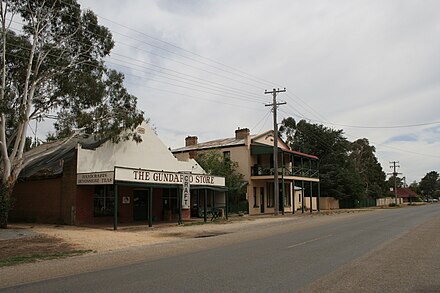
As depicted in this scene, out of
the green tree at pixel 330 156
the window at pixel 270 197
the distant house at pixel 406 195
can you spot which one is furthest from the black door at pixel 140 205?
the distant house at pixel 406 195

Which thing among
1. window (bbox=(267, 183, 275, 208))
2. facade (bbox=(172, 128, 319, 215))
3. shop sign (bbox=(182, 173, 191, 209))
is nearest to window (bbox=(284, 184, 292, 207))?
facade (bbox=(172, 128, 319, 215))

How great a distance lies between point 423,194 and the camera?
478 ft

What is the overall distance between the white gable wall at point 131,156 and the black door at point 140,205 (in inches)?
68.3

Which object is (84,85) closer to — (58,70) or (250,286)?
(58,70)

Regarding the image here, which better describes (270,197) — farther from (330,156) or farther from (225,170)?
(330,156)

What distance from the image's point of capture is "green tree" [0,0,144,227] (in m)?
22.0

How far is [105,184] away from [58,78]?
7.08 meters

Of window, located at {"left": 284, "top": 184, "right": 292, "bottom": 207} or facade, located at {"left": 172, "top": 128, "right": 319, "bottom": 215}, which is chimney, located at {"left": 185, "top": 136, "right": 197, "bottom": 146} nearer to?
facade, located at {"left": 172, "top": 128, "right": 319, "bottom": 215}

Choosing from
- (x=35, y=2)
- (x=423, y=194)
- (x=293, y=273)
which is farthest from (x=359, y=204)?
(x=423, y=194)

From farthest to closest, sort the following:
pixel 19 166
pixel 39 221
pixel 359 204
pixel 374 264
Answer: pixel 359 204
pixel 39 221
pixel 19 166
pixel 374 264

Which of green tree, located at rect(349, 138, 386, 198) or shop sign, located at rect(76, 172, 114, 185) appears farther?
green tree, located at rect(349, 138, 386, 198)

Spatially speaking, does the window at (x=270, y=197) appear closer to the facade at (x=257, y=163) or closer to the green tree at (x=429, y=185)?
the facade at (x=257, y=163)

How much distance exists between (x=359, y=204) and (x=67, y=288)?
2313 inches

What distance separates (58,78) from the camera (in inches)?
953
